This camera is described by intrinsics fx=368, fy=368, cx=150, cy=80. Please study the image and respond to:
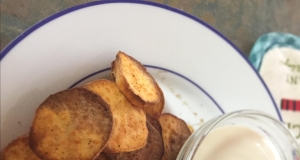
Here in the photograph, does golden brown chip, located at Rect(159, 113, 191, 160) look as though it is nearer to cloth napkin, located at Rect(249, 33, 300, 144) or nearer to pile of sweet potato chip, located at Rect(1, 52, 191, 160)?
pile of sweet potato chip, located at Rect(1, 52, 191, 160)

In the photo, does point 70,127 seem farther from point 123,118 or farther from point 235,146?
point 235,146

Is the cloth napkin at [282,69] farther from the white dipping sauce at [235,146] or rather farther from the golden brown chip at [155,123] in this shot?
the golden brown chip at [155,123]

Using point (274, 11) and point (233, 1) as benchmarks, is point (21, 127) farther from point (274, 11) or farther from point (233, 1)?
point (274, 11)

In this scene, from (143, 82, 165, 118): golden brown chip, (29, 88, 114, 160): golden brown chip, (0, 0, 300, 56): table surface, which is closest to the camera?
(29, 88, 114, 160): golden brown chip

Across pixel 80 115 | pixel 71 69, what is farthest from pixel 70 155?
pixel 71 69

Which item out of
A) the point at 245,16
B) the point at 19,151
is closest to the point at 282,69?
the point at 245,16

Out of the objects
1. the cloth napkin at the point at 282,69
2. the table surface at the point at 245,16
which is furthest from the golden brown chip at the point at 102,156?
the cloth napkin at the point at 282,69

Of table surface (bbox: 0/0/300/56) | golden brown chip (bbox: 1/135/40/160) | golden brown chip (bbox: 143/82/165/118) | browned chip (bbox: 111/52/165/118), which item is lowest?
golden brown chip (bbox: 1/135/40/160)

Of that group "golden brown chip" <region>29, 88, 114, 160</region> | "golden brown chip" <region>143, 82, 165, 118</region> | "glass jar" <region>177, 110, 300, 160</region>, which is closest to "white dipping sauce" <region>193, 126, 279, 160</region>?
"glass jar" <region>177, 110, 300, 160</region>
